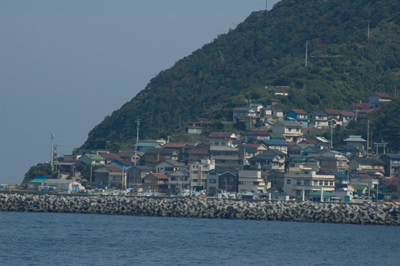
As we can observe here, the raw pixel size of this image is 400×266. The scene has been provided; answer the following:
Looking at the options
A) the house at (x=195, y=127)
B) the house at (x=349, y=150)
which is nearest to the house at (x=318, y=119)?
the house at (x=349, y=150)

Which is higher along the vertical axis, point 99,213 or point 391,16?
point 391,16

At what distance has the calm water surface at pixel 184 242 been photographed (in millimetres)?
27234

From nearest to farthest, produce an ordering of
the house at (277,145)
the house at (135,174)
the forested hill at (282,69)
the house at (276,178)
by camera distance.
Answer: the house at (276,178)
the house at (135,174)
the house at (277,145)
the forested hill at (282,69)

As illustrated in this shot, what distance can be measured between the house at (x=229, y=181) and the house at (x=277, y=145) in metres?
11.9

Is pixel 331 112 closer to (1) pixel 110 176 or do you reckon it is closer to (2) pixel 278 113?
(2) pixel 278 113

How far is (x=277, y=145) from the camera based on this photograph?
6938cm

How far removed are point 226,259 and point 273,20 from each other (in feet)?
330

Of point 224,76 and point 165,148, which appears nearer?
point 165,148

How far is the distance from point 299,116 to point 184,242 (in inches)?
1948

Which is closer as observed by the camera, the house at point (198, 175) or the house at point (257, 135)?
the house at point (198, 175)

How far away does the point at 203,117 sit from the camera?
8606 cm

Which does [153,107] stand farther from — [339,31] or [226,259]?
[226,259]

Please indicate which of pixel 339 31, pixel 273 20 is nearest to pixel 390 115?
pixel 339 31

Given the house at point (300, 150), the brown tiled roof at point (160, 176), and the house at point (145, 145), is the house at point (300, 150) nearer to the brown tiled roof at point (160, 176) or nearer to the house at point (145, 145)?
the brown tiled roof at point (160, 176)
